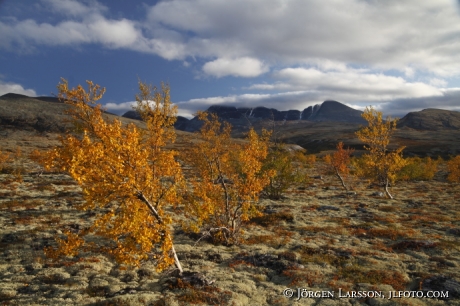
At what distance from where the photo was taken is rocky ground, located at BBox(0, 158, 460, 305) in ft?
42.4

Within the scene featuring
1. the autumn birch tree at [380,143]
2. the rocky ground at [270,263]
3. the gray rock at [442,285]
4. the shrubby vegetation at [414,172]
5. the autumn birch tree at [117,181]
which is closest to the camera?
the autumn birch tree at [117,181]

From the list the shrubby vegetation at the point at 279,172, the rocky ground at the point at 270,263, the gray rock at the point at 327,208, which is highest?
the shrubby vegetation at the point at 279,172

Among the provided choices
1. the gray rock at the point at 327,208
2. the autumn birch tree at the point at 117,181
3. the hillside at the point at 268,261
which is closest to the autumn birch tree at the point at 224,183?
the hillside at the point at 268,261

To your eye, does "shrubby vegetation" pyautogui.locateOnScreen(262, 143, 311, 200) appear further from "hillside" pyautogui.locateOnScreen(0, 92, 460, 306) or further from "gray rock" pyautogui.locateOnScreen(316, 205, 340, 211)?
"gray rock" pyautogui.locateOnScreen(316, 205, 340, 211)

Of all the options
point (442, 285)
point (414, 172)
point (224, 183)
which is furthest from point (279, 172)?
point (414, 172)

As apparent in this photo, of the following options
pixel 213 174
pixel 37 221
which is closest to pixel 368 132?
pixel 213 174

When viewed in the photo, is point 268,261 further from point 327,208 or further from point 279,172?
point 279,172

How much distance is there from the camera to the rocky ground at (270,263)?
1293 centimetres

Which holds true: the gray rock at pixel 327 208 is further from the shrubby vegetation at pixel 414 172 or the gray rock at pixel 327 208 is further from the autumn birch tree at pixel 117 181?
the shrubby vegetation at pixel 414 172

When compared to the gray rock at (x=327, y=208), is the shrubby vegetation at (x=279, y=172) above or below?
above

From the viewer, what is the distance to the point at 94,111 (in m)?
14.2

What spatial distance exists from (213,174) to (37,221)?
53.2 feet

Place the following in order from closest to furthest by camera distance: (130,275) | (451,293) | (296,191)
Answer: (451,293) → (130,275) → (296,191)

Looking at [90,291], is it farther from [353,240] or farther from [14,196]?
[14,196]
